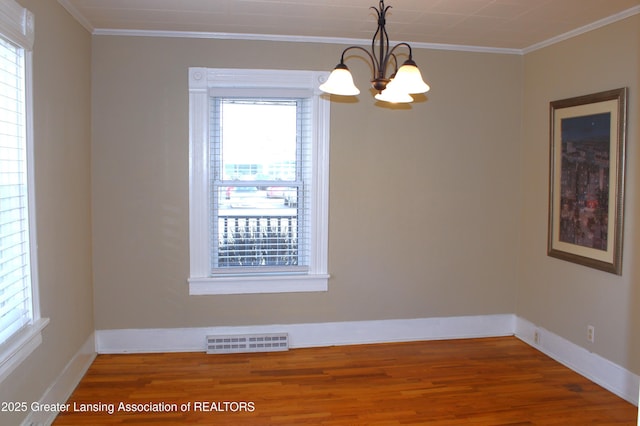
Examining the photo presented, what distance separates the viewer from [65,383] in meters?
3.17

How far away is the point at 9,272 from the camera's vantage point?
2.39 meters

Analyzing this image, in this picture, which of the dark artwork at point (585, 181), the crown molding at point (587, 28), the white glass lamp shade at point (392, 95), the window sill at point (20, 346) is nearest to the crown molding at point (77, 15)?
the window sill at point (20, 346)

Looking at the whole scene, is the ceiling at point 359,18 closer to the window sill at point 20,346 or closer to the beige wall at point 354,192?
the beige wall at point 354,192

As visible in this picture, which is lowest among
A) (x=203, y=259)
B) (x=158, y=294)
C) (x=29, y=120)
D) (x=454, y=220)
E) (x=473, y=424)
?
(x=473, y=424)

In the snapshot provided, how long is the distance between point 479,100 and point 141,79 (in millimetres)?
2774

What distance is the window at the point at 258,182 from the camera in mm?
3971

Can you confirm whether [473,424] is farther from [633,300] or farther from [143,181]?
[143,181]

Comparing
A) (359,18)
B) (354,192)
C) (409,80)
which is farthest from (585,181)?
(409,80)

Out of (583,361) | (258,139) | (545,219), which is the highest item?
A: (258,139)

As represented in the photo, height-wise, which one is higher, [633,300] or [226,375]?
[633,300]

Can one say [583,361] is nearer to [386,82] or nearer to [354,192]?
[354,192]

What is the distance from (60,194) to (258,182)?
1.47 metres

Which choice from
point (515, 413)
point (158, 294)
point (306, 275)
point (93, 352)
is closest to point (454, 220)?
point (306, 275)

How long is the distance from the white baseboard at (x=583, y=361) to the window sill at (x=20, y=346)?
356 cm
